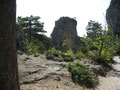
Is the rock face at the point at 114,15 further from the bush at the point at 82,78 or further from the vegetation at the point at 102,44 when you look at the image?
the bush at the point at 82,78

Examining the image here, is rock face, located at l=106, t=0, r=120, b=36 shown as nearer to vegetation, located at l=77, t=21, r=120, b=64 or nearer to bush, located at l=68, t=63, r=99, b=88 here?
vegetation, located at l=77, t=21, r=120, b=64

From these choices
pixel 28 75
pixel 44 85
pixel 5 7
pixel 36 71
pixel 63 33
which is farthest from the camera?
pixel 63 33

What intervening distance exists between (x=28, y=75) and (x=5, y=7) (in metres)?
2.95

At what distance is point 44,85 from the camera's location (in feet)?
13.3

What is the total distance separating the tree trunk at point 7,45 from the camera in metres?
2.16

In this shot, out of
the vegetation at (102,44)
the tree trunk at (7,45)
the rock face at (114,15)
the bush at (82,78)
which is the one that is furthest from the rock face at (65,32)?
the tree trunk at (7,45)

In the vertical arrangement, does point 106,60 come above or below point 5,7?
below

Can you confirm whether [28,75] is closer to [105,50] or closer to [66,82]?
A: [66,82]

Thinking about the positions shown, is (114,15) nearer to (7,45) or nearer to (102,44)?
(102,44)

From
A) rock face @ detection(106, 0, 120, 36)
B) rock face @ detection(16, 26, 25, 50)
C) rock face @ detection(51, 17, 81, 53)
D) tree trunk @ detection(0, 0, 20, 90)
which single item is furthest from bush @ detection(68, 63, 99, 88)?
rock face @ detection(106, 0, 120, 36)

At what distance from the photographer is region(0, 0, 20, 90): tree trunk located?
85.0 inches

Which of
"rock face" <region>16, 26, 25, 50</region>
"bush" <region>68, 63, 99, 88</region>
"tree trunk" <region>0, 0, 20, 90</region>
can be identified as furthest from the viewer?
"rock face" <region>16, 26, 25, 50</region>

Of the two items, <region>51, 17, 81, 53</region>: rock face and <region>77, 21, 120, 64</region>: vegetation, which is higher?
<region>51, 17, 81, 53</region>: rock face

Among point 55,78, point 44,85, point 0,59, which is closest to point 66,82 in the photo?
point 55,78
